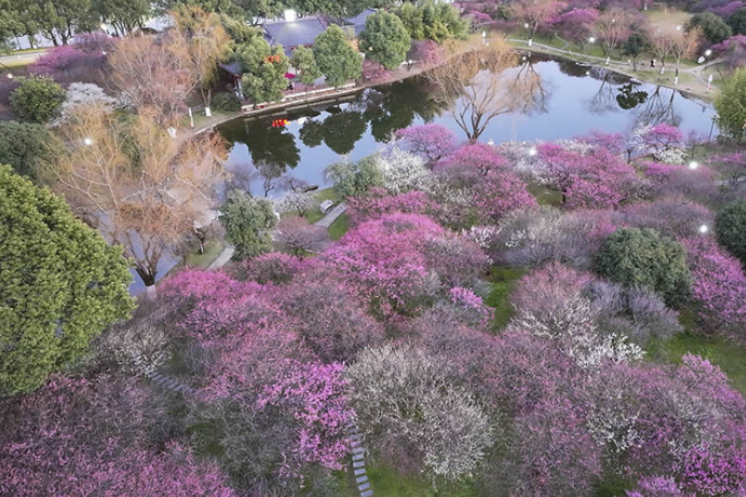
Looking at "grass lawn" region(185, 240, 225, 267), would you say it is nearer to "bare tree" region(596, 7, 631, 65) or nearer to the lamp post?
the lamp post

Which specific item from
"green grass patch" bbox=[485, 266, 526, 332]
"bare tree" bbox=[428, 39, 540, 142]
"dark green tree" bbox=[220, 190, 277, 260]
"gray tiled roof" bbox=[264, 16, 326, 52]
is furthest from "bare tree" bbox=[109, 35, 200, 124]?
"green grass patch" bbox=[485, 266, 526, 332]

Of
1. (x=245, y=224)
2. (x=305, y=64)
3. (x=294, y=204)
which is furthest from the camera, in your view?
(x=305, y=64)

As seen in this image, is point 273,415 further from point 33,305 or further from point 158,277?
point 158,277

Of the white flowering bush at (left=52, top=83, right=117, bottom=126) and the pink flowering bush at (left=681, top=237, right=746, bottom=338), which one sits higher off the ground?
the white flowering bush at (left=52, top=83, right=117, bottom=126)

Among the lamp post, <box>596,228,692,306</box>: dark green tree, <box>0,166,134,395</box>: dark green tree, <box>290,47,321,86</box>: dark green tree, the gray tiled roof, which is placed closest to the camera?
<box>0,166,134,395</box>: dark green tree

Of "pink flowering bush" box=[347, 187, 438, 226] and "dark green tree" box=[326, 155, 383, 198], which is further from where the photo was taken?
"dark green tree" box=[326, 155, 383, 198]

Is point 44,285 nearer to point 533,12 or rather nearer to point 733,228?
point 733,228

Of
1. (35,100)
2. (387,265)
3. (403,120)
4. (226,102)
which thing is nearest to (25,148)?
(35,100)
